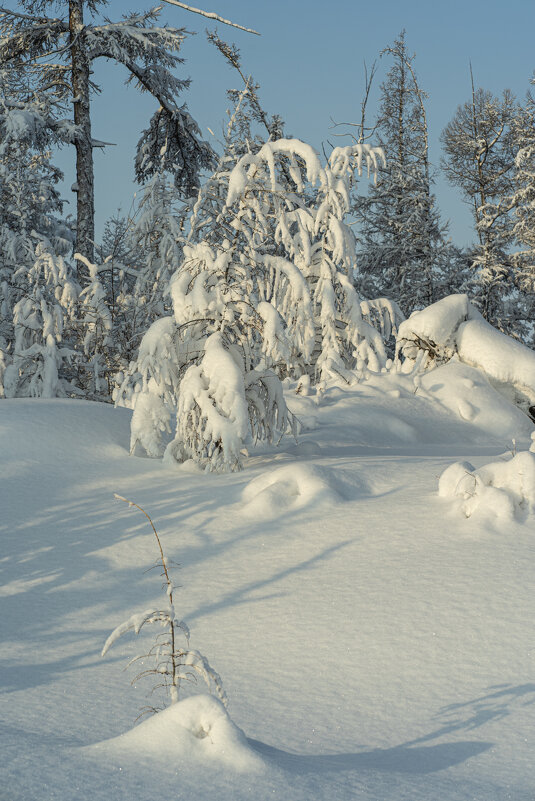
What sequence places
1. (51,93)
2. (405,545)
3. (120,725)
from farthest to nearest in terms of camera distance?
(51,93) < (405,545) < (120,725)

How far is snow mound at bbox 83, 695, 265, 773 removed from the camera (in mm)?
1994

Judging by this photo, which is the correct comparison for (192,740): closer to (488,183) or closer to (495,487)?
(495,487)

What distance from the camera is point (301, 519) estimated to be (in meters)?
4.59

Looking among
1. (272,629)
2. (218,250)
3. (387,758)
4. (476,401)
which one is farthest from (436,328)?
(387,758)

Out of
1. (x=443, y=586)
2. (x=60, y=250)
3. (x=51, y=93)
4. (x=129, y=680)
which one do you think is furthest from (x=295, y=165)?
(x=60, y=250)

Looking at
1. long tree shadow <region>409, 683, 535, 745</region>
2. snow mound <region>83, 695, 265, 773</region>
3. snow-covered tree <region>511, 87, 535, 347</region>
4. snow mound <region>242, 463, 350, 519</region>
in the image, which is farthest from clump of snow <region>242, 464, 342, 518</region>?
snow-covered tree <region>511, 87, 535, 347</region>

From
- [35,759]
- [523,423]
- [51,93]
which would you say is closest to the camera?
[35,759]

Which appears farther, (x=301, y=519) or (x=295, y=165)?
(x=295, y=165)

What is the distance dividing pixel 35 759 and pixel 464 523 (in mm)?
2892

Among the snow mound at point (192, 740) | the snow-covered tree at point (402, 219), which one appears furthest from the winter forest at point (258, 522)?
the snow-covered tree at point (402, 219)

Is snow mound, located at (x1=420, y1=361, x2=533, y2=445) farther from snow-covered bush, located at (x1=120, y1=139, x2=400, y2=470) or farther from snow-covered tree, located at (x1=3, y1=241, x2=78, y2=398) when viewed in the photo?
snow-covered tree, located at (x1=3, y1=241, x2=78, y2=398)

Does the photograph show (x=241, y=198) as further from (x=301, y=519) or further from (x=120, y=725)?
(x=120, y=725)

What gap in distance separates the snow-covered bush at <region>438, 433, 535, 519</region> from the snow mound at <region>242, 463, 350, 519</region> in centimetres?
77

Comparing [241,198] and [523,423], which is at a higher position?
[241,198]
